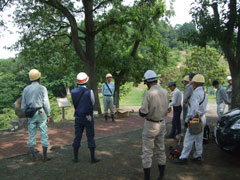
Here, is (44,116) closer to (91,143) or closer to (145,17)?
(91,143)

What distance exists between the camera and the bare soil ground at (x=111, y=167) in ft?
14.1

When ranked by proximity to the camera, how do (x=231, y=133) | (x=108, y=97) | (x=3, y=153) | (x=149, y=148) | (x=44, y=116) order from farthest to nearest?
(x=108, y=97) → (x=3, y=153) → (x=44, y=116) → (x=231, y=133) → (x=149, y=148)

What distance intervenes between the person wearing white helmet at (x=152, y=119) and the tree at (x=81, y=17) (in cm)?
707

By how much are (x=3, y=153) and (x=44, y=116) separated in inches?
65.9

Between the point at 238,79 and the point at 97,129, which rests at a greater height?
the point at 238,79

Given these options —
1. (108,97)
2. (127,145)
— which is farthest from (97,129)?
(127,145)

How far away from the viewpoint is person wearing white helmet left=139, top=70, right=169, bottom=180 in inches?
155

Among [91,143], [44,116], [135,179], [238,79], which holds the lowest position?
[135,179]

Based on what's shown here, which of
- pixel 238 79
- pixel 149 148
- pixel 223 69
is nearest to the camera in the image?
pixel 149 148

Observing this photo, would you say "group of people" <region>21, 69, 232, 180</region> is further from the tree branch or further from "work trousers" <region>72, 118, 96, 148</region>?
the tree branch

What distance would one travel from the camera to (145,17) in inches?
428

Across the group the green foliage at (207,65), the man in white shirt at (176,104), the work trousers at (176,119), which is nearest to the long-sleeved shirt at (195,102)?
the man in white shirt at (176,104)

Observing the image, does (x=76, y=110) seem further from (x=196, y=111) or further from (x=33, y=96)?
(x=196, y=111)

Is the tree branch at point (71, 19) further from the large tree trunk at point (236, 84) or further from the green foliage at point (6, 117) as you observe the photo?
the green foliage at point (6, 117)
